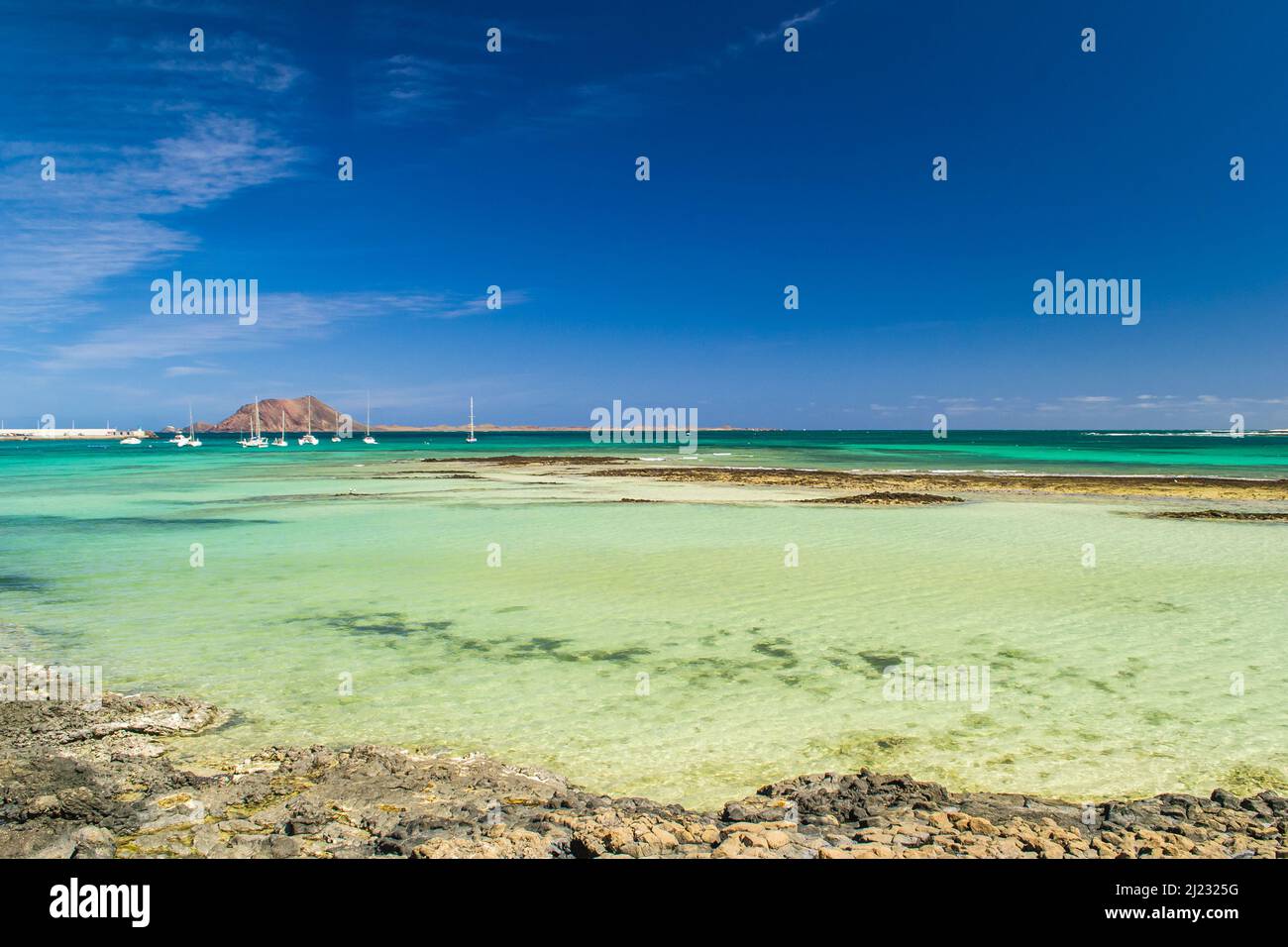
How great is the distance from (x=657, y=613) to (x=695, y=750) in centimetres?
573

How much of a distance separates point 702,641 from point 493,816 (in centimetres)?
590

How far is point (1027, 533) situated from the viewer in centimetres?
2283

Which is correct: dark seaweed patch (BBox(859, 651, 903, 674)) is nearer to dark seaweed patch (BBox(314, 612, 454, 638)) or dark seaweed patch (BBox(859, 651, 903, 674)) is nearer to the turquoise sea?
the turquoise sea

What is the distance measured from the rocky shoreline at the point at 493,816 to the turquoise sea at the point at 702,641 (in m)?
0.54

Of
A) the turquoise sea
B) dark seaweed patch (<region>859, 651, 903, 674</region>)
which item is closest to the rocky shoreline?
the turquoise sea

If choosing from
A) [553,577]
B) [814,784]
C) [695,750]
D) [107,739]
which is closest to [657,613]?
[553,577]

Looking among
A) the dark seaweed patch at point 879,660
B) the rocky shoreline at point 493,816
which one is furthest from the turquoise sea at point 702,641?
the rocky shoreline at point 493,816

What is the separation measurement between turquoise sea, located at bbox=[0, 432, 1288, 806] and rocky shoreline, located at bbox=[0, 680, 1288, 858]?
21.1 inches

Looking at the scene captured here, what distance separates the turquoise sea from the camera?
7.32 m

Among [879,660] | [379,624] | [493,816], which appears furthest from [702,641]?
[493,816]

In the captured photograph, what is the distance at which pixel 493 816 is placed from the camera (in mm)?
5680

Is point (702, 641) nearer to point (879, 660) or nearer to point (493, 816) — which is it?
point (879, 660)
